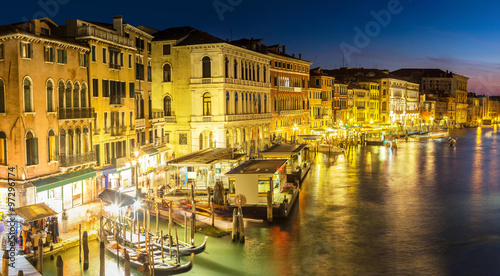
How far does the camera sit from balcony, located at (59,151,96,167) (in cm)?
2105

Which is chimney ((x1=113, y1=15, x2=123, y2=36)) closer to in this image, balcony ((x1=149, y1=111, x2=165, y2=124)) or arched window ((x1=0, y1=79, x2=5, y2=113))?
balcony ((x1=149, y1=111, x2=165, y2=124))

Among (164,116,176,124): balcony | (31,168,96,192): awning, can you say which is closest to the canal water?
(31,168,96,192): awning

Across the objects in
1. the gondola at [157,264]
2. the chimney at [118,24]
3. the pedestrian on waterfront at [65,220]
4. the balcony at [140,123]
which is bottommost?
the gondola at [157,264]

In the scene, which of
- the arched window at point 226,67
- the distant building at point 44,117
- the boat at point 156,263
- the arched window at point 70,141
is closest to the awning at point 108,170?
the distant building at point 44,117

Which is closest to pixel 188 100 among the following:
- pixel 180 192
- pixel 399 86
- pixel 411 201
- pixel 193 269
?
pixel 180 192

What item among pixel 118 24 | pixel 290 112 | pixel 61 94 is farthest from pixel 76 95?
pixel 290 112

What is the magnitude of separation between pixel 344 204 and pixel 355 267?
10.3 meters

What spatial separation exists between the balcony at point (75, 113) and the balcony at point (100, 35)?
3.38 meters

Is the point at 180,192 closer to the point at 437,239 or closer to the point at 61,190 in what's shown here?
the point at 61,190

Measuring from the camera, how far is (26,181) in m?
19.0

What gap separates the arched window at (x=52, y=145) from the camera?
2062 cm

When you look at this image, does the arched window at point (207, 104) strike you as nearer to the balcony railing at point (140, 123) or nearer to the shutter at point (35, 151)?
the balcony railing at point (140, 123)

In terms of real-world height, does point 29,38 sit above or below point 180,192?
above

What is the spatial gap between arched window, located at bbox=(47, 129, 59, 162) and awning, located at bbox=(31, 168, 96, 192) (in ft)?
2.66
